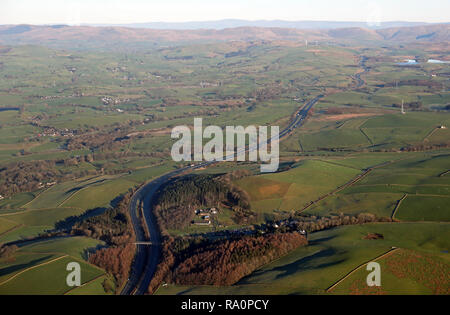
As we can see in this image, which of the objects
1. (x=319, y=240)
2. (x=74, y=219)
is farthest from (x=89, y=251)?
(x=319, y=240)

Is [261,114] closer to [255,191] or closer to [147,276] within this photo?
[255,191]

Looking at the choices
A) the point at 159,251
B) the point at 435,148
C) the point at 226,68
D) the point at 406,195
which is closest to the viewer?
the point at 159,251

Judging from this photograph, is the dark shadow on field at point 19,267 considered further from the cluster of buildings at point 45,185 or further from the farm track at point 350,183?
the cluster of buildings at point 45,185

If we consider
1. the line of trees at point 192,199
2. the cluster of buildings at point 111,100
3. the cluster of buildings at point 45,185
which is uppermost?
the cluster of buildings at point 111,100

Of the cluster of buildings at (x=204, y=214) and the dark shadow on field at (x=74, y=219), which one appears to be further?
the dark shadow on field at (x=74, y=219)

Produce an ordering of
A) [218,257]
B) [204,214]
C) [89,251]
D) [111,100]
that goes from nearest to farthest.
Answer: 1. [218,257]
2. [89,251]
3. [204,214]
4. [111,100]

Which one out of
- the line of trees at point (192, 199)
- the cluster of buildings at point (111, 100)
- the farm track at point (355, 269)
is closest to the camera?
the farm track at point (355, 269)

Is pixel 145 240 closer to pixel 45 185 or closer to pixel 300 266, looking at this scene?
pixel 300 266

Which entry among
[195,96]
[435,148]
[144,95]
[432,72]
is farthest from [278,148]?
[432,72]

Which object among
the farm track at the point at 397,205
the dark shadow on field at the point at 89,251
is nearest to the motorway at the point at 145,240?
the dark shadow on field at the point at 89,251
